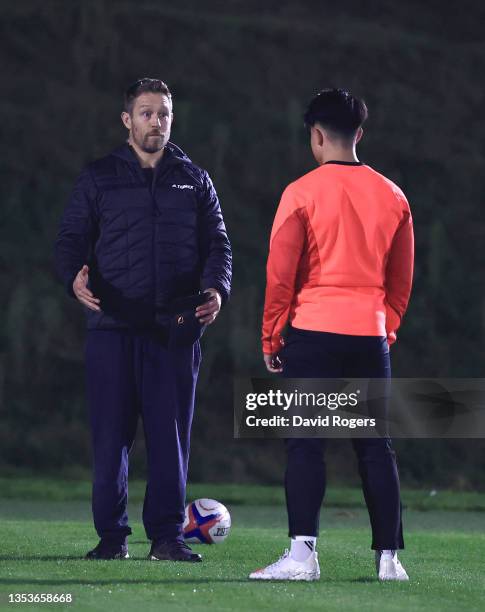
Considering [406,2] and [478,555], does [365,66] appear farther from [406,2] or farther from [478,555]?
[478,555]

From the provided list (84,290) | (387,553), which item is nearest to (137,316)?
(84,290)

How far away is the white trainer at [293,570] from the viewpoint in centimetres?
361

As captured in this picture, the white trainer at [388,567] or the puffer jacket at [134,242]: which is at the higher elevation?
the puffer jacket at [134,242]

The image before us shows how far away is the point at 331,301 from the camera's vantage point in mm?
3668

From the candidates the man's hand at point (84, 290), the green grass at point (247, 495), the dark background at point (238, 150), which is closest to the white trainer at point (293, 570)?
the man's hand at point (84, 290)

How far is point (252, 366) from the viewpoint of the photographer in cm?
1070

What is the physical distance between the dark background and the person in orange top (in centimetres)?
614

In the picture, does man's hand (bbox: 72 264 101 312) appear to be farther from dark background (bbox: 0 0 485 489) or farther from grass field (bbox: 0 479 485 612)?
dark background (bbox: 0 0 485 489)

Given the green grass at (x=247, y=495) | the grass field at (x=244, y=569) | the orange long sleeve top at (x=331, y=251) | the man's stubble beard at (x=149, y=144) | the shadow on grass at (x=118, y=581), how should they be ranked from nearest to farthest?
the grass field at (x=244, y=569), the shadow on grass at (x=118, y=581), the orange long sleeve top at (x=331, y=251), the man's stubble beard at (x=149, y=144), the green grass at (x=247, y=495)

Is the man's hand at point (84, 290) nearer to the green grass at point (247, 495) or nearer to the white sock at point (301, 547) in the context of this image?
the white sock at point (301, 547)

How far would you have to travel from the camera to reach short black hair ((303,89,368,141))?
371 centimetres

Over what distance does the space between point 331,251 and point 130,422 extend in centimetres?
96

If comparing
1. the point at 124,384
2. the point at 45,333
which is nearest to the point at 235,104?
the point at 45,333
